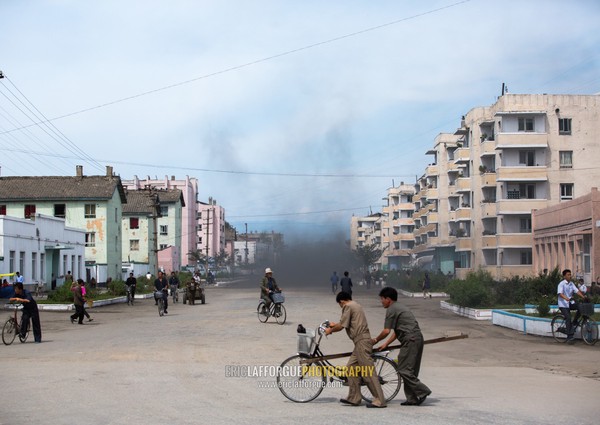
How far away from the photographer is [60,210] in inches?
2820

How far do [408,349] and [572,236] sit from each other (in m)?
37.4

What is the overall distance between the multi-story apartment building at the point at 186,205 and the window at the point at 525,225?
7326 centimetres

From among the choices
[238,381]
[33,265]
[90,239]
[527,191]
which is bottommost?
[238,381]

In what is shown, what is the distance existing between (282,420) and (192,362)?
23.3ft

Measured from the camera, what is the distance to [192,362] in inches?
645

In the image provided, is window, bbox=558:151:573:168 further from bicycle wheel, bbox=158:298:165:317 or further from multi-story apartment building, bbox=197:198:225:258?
multi-story apartment building, bbox=197:198:225:258

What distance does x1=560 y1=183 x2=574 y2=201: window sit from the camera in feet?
217

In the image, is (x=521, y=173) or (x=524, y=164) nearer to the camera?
(x=521, y=173)

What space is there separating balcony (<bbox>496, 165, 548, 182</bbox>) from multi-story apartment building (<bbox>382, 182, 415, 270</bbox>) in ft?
209

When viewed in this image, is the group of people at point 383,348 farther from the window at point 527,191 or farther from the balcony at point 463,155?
the balcony at point 463,155

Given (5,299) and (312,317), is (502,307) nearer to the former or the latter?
(312,317)

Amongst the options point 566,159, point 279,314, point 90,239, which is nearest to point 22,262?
point 90,239

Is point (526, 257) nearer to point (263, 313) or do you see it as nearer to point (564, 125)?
point (564, 125)

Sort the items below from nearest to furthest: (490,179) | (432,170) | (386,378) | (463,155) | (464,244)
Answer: (386,378)
(490,179)
(464,244)
(463,155)
(432,170)
